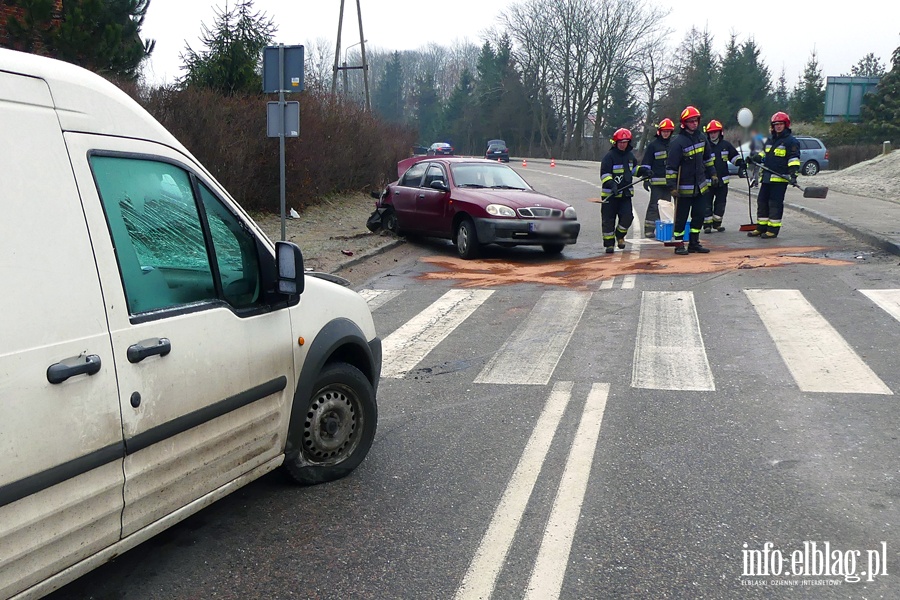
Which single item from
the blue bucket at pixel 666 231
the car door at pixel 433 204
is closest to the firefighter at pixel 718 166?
the blue bucket at pixel 666 231

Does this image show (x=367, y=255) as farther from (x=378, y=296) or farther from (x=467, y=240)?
(x=378, y=296)

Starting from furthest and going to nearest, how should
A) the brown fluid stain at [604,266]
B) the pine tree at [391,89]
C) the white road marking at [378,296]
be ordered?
the pine tree at [391,89]
the brown fluid stain at [604,266]
the white road marking at [378,296]

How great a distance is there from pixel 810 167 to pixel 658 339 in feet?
105

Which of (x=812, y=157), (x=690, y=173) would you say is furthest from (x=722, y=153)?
(x=812, y=157)

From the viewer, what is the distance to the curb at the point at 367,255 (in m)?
12.6

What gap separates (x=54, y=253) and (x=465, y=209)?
1067 cm

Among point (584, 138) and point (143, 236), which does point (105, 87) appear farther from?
point (584, 138)

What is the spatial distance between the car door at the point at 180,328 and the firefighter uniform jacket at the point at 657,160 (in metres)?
11.7

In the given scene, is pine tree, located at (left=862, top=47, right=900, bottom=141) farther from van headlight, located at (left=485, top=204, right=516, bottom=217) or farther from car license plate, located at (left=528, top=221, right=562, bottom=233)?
van headlight, located at (left=485, top=204, right=516, bottom=217)

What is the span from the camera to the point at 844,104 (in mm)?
40125

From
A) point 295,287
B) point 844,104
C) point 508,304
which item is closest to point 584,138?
point 844,104

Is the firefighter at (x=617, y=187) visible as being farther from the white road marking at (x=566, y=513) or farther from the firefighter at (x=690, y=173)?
the white road marking at (x=566, y=513)

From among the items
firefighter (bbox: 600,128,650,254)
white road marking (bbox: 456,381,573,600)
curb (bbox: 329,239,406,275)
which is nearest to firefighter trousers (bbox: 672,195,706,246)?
firefighter (bbox: 600,128,650,254)

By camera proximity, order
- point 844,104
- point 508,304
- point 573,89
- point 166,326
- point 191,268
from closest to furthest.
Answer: point 166,326
point 191,268
point 508,304
point 844,104
point 573,89
